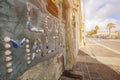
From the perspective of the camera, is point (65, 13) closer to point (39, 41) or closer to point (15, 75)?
point (39, 41)

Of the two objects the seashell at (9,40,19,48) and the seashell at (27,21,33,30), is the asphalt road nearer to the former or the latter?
the seashell at (27,21,33,30)

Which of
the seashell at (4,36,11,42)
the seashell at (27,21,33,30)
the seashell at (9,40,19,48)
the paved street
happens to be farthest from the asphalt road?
the seashell at (4,36,11,42)

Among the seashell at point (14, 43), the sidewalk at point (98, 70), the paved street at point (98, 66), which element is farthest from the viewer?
the paved street at point (98, 66)

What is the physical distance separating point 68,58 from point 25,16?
4.20 m

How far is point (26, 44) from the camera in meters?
1.56

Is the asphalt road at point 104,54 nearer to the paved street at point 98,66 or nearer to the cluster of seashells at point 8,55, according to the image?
→ the paved street at point 98,66

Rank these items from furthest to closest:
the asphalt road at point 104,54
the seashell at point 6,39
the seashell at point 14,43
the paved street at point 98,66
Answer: the asphalt road at point 104,54
the paved street at point 98,66
the seashell at point 14,43
the seashell at point 6,39

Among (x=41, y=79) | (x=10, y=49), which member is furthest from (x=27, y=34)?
(x=41, y=79)

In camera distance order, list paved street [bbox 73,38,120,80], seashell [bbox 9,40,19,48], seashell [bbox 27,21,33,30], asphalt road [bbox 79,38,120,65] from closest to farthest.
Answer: seashell [bbox 9,40,19,48]
seashell [bbox 27,21,33,30]
paved street [bbox 73,38,120,80]
asphalt road [bbox 79,38,120,65]

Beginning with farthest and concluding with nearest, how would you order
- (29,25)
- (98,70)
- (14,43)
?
(98,70), (29,25), (14,43)

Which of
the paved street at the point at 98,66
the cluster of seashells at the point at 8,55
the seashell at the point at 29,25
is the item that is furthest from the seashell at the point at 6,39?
the paved street at the point at 98,66

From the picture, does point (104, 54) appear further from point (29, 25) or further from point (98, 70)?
point (29, 25)

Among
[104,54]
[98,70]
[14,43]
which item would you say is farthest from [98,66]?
[14,43]

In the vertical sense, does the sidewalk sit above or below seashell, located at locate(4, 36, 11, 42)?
below
